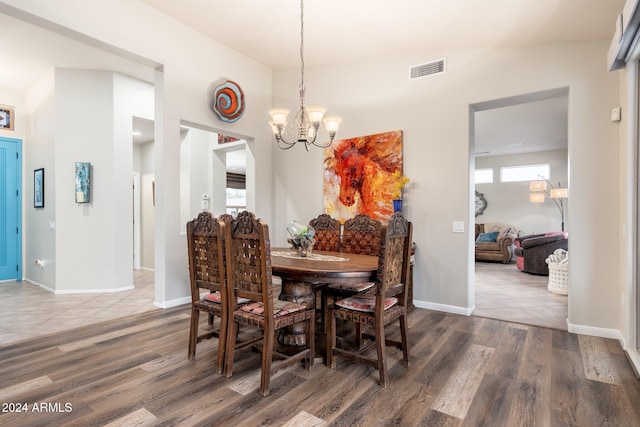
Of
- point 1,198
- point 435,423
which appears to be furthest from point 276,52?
point 1,198

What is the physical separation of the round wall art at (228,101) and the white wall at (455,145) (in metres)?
0.85

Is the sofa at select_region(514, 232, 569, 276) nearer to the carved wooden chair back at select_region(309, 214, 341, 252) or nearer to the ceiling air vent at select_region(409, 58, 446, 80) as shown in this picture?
the ceiling air vent at select_region(409, 58, 446, 80)

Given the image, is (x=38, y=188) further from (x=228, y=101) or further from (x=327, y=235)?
(x=327, y=235)

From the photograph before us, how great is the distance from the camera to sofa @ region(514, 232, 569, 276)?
20.9ft

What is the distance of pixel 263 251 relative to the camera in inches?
82.8

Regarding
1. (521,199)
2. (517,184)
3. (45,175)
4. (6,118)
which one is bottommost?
(521,199)

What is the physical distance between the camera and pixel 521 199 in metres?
9.15

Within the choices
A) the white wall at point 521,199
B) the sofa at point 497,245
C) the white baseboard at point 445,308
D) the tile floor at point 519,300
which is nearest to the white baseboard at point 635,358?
the tile floor at point 519,300

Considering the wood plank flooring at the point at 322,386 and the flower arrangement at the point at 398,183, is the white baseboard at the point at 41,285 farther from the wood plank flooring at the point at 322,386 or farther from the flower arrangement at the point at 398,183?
→ the flower arrangement at the point at 398,183

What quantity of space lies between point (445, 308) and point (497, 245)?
4.94 m

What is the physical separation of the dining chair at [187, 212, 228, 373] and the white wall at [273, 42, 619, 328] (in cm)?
256

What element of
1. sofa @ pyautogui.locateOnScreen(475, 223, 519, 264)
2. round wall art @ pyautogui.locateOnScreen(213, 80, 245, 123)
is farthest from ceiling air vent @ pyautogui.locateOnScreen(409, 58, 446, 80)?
sofa @ pyautogui.locateOnScreen(475, 223, 519, 264)

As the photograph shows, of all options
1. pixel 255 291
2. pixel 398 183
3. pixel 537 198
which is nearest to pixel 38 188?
pixel 255 291

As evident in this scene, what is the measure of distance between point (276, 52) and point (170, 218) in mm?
2576
